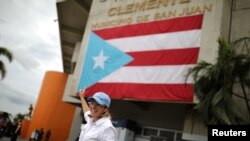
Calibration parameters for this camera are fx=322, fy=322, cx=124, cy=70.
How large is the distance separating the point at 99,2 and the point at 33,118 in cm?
983

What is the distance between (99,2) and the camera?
1616 cm

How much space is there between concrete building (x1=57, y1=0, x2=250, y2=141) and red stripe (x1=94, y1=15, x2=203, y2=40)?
0.73 feet

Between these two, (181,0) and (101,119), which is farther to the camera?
(181,0)

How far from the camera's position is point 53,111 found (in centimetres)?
2114

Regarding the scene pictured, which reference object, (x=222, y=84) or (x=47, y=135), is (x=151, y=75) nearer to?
(x=222, y=84)

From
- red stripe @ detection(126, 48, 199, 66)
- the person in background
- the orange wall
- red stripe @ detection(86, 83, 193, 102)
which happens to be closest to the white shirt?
red stripe @ detection(86, 83, 193, 102)

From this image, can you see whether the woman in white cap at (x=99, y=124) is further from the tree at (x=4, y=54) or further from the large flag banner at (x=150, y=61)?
the tree at (x=4, y=54)

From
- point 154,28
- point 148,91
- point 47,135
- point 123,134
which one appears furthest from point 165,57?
point 47,135

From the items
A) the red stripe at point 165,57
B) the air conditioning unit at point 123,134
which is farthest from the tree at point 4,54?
the air conditioning unit at point 123,134

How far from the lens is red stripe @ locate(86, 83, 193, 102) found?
1085 cm

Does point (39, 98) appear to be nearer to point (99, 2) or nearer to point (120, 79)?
point (99, 2)

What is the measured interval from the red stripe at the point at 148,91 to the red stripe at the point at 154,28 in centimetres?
228

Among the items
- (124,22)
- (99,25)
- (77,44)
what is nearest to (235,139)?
(124,22)

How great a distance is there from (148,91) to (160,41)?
2.05 m
